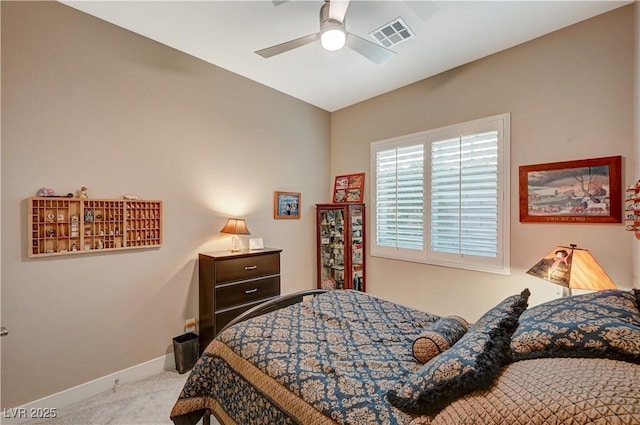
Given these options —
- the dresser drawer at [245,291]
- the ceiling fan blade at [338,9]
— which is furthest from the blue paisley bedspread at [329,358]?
the ceiling fan blade at [338,9]

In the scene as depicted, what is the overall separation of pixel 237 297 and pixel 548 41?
12.5 ft

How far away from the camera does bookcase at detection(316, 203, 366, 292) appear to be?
3.85 meters

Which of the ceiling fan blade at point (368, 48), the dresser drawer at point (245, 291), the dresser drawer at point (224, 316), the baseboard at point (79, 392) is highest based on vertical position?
the ceiling fan blade at point (368, 48)

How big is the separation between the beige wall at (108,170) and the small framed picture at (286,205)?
26 cm

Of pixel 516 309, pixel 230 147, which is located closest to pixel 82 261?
pixel 230 147

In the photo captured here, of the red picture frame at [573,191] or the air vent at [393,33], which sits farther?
the air vent at [393,33]

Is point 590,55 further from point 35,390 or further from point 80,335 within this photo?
point 35,390

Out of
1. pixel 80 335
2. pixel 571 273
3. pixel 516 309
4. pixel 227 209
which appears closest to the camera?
pixel 516 309

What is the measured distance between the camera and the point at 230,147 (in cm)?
326

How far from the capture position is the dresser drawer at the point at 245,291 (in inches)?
107

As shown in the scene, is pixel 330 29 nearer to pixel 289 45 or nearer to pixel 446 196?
pixel 289 45

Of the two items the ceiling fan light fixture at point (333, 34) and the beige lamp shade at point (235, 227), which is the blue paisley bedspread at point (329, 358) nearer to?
the beige lamp shade at point (235, 227)

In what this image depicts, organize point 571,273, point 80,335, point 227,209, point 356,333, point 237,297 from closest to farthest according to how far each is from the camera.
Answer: point 356,333 → point 571,273 → point 80,335 → point 237,297 → point 227,209

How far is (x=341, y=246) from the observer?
13.1ft
